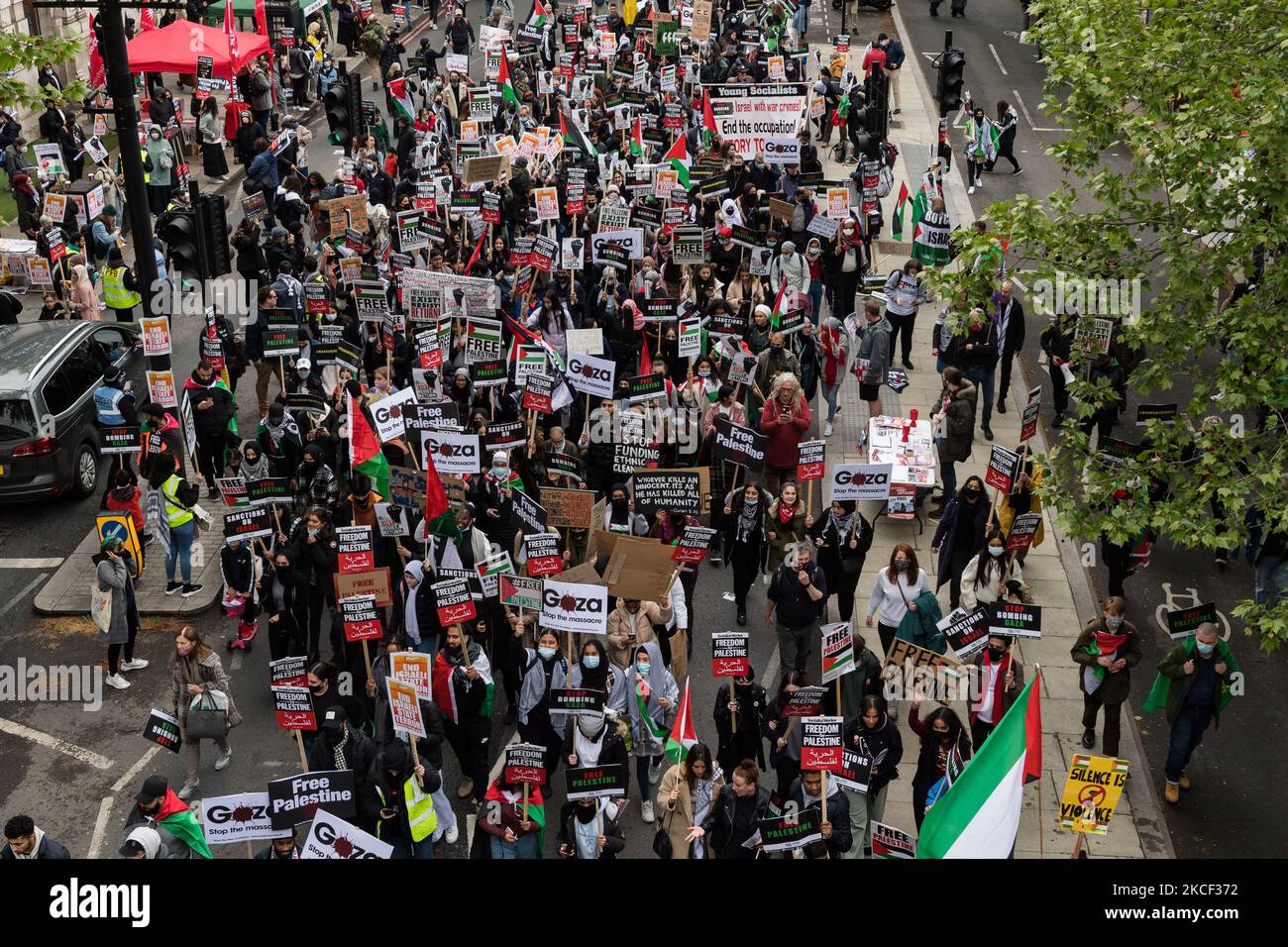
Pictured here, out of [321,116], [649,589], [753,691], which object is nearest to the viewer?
[753,691]

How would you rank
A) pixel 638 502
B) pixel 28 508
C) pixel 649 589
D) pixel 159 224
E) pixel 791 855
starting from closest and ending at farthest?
pixel 791 855, pixel 649 589, pixel 638 502, pixel 28 508, pixel 159 224

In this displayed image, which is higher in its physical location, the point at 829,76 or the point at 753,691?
the point at 829,76

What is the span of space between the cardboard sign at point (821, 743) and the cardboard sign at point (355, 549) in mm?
4794

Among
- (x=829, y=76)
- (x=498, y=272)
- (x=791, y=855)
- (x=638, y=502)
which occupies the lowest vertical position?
(x=791, y=855)

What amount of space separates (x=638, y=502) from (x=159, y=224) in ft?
38.5

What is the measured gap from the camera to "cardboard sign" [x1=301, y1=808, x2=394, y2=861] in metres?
9.93

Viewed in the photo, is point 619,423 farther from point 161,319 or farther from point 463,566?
point 161,319

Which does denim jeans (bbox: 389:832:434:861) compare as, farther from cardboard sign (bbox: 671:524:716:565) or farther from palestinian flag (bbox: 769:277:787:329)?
palestinian flag (bbox: 769:277:787:329)

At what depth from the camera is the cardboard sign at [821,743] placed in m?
10.5

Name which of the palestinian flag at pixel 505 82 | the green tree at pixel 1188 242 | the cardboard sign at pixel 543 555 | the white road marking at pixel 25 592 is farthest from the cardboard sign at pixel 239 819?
the palestinian flag at pixel 505 82

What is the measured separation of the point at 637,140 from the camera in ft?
88.6

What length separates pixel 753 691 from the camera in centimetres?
1213

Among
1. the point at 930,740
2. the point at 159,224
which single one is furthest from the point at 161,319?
the point at 930,740

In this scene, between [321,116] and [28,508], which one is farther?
[321,116]
